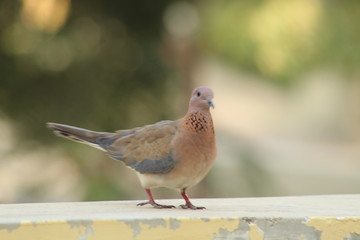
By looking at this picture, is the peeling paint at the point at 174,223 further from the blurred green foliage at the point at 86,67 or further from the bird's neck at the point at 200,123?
the blurred green foliage at the point at 86,67

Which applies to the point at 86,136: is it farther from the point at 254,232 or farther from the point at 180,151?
the point at 254,232

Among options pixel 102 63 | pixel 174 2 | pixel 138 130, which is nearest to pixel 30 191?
pixel 102 63

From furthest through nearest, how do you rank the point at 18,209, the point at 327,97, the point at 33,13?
the point at 327,97
the point at 33,13
the point at 18,209

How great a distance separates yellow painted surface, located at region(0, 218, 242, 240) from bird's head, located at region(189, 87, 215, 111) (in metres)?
0.78

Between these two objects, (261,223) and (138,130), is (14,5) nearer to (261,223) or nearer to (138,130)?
(138,130)

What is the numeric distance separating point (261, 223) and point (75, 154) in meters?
3.68

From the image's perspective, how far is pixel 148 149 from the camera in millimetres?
3531

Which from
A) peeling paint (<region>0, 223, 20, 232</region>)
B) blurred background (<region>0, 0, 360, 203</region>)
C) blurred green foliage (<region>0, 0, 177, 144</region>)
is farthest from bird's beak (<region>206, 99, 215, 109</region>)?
blurred green foliage (<region>0, 0, 177, 144</region>)

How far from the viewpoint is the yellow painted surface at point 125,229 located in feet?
8.52

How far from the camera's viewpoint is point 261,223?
9.17ft

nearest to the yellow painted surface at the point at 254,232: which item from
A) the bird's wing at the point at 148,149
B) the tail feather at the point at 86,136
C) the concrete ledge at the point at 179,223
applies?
the concrete ledge at the point at 179,223

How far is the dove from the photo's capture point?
339cm

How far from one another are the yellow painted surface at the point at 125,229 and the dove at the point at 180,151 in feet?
1.70

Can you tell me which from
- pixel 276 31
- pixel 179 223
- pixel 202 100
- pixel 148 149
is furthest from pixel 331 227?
pixel 276 31
